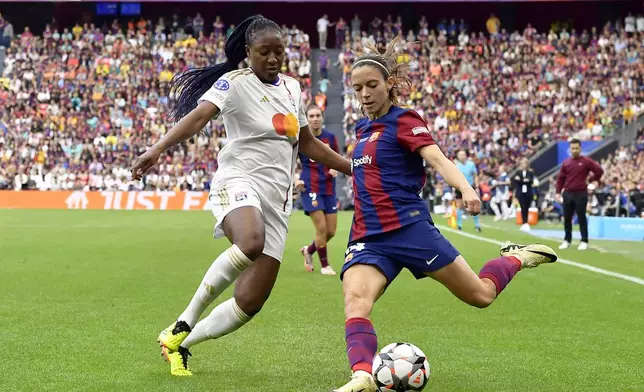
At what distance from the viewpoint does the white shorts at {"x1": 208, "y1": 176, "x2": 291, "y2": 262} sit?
20.3 feet

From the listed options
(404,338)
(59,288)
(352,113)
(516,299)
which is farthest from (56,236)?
(352,113)

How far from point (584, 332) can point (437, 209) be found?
27399mm

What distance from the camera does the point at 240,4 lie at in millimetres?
49219

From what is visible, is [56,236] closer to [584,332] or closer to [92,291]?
[92,291]

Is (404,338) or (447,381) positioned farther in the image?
(404,338)

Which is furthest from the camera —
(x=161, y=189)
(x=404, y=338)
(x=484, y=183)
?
(x=161, y=189)

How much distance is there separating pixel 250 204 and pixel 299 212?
3009 centimetres

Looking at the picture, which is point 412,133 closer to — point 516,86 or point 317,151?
point 317,151

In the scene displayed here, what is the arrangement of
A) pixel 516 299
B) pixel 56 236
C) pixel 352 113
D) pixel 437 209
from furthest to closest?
pixel 352 113 → pixel 437 209 → pixel 56 236 → pixel 516 299

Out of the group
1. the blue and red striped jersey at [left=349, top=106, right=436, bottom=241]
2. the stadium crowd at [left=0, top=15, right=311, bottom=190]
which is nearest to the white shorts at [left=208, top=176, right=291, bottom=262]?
the blue and red striped jersey at [left=349, top=106, right=436, bottom=241]

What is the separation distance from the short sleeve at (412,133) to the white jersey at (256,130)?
108 centimetres

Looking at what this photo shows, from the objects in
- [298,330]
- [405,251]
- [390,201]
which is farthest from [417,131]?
[298,330]

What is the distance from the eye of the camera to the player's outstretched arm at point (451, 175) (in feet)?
17.2

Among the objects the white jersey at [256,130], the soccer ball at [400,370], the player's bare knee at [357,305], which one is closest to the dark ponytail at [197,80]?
the white jersey at [256,130]
